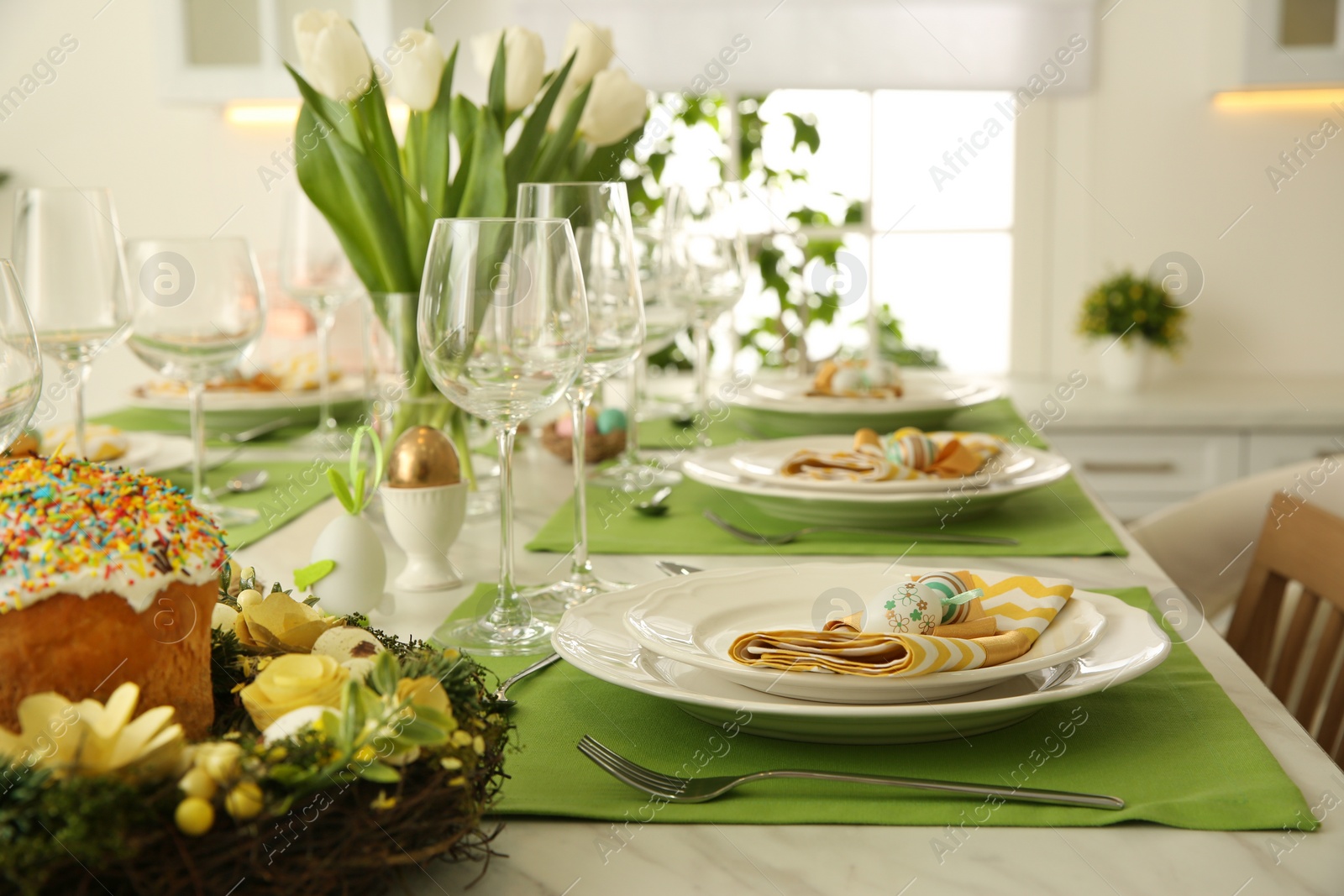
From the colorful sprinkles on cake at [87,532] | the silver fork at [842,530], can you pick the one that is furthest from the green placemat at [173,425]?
the colorful sprinkles on cake at [87,532]

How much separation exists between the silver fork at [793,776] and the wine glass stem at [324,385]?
1084 millimetres

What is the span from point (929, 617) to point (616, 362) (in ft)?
1.16

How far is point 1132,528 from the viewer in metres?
1.42

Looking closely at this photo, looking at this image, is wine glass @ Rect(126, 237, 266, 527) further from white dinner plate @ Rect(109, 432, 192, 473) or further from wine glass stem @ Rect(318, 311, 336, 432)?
wine glass stem @ Rect(318, 311, 336, 432)

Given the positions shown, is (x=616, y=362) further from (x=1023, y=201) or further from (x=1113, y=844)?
(x=1023, y=201)

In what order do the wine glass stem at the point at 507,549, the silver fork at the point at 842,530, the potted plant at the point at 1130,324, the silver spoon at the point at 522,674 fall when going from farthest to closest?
the potted plant at the point at 1130,324 → the silver fork at the point at 842,530 → the wine glass stem at the point at 507,549 → the silver spoon at the point at 522,674

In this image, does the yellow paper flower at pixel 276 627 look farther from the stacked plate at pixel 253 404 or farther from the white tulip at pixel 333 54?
the stacked plate at pixel 253 404

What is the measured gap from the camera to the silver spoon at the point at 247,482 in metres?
1.36

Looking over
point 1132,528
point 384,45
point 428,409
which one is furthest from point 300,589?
point 384,45

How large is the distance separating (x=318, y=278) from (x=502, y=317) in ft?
4.56

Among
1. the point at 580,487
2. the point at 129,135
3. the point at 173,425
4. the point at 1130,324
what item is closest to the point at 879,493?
the point at 580,487

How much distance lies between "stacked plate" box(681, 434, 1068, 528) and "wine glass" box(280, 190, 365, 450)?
65 centimetres

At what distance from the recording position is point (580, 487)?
0.91 m

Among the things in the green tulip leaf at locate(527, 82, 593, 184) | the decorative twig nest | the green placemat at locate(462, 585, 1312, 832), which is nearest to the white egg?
the decorative twig nest
